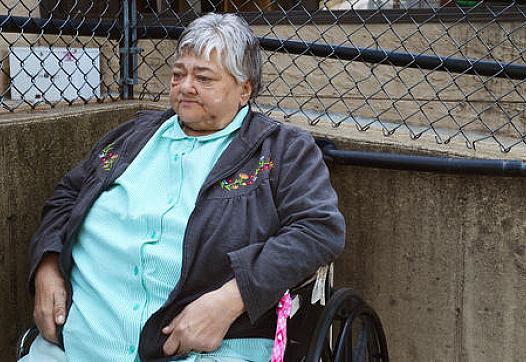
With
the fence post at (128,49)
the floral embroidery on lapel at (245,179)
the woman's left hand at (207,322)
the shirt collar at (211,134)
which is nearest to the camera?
the woman's left hand at (207,322)

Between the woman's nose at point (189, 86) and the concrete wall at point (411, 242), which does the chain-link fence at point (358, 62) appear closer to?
the concrete wall at point (411, 242)

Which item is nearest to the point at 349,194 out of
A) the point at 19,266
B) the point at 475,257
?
the point at 475,257

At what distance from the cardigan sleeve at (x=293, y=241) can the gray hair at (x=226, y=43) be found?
32cm

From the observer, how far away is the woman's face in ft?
7.10

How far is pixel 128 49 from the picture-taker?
3232mm

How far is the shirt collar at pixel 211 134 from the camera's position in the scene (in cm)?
224

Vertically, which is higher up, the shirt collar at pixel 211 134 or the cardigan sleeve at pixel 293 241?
the shirt collar at pixel 211 134

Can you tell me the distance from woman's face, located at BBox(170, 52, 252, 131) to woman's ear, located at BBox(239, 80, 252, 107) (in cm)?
1

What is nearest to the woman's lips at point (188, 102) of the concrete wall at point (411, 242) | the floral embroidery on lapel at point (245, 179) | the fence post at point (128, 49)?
the floral embroidery on lapel at point (245, 179)

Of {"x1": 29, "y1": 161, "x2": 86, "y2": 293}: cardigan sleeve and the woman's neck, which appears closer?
{"x1": 29, "y1": 161, "x2": 86, "y2": 293}: cardigan sleeve

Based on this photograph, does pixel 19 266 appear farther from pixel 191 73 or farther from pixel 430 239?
pixel 430 239

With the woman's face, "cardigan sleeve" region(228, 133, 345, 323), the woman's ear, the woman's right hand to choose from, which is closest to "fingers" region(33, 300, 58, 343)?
the woman's right hand

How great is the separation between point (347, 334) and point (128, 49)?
1.82 m

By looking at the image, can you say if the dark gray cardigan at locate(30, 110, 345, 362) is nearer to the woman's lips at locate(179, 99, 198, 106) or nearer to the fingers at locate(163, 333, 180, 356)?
the fingers at locate(163, 333, 180, 356)
